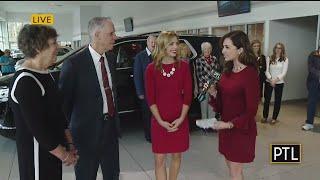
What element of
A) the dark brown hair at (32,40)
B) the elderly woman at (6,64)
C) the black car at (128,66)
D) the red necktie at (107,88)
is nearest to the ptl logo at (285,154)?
the black car at (128,66)

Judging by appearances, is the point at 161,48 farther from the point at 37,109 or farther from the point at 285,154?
the point at 285,154

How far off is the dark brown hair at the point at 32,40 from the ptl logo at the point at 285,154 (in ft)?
10.3

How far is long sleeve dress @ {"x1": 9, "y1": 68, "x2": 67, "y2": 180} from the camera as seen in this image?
1.80 metres

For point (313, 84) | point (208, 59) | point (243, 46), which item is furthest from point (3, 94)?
point (313, 84)

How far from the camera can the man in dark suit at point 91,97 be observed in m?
2.31

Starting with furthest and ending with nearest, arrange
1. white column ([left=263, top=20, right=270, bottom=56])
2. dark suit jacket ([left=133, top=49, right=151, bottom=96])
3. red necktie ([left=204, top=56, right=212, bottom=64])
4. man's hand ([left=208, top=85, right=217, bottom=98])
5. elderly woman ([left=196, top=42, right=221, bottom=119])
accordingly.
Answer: white column ([left=263, top=20, right=270, bottom=56]) → red necktie ([left=204, top=56, right=212, bottom=64]) → elderly woman ([left=196, top=42, right=221, bottom=119]) → dark suit jacket ([left=133, top=49, right=151, bottom=96]) → man's hand ([left=208, top=85, right=217, bottom=98])

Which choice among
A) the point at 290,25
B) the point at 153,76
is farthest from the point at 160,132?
the point at 290,25

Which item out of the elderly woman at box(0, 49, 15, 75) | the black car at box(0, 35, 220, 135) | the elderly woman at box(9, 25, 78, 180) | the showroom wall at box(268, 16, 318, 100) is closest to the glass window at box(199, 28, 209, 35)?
the showroom wall at box(268, 16, 318, 100)

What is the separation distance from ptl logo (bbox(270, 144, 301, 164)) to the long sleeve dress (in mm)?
2879

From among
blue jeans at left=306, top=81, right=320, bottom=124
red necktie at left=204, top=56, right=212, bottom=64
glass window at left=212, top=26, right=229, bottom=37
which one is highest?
glass window at left=212, top=26, right=229, bottom=37

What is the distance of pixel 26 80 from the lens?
1.81 metres

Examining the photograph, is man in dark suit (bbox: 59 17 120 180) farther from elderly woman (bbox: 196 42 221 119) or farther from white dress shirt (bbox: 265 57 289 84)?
white dress shirt (bbox: 265 57 289 84)

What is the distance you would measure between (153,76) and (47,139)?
107 centimetres

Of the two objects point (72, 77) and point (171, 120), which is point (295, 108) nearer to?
point (171, 120)
